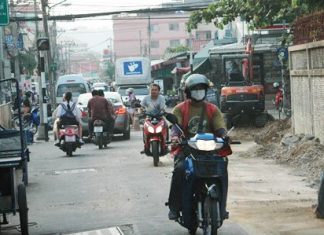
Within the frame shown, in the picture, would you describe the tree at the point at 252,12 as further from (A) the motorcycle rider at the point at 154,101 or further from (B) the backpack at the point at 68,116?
(B) the backpack at the point at 68,116

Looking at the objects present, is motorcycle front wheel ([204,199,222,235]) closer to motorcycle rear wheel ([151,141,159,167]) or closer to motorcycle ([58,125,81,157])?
motorcycle rear wheel ([151,141,159,167])

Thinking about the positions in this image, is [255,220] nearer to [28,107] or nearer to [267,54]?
[28,107]

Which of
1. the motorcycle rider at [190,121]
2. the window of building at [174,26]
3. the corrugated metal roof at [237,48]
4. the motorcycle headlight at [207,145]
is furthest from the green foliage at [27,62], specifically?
the window of building at [174,26]

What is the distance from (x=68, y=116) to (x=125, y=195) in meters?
7.89

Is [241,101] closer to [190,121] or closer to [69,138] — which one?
[69,138]

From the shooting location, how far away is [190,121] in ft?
27.4

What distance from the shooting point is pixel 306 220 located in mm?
9039

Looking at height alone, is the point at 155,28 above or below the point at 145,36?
above

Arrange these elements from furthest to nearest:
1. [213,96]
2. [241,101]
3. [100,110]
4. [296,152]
Result: [213,96] < [241,101] < [100,110] < [296,152]

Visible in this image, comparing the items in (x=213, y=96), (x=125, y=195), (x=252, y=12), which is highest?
(x=252, y=12)

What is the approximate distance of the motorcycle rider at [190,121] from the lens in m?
8.09

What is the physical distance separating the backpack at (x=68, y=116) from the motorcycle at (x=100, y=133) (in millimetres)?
1403

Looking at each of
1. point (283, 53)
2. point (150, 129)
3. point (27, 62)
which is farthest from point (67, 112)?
point (27, 62)

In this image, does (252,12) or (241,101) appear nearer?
(252,12)
